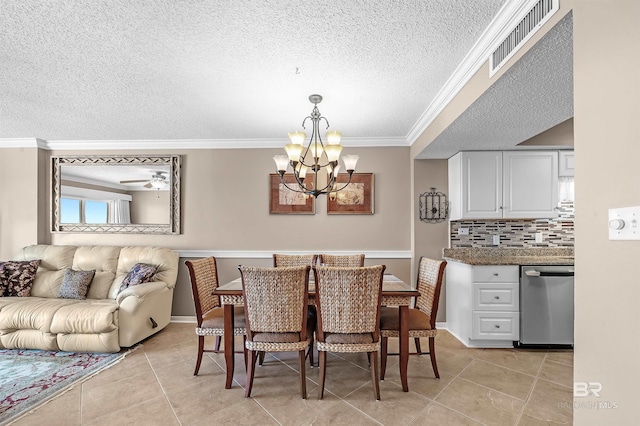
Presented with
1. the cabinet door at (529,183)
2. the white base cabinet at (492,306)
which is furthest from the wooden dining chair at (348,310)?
the cabinet door at (529,183)

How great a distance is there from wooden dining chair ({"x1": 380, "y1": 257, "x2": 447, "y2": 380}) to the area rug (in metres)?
2.39

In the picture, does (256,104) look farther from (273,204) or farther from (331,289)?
(331,289)

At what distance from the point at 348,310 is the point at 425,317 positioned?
2.70 feet

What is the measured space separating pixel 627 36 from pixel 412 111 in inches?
81.8

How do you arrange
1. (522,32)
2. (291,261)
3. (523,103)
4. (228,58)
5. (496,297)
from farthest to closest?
1. (291,261)
2. (496,297)
3. (523,103)
4. (228,58)
5. (522,32)

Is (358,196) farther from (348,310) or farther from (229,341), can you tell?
(229,341)

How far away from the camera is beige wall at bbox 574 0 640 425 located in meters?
0.96

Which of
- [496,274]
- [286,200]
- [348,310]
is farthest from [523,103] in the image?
[286,200]

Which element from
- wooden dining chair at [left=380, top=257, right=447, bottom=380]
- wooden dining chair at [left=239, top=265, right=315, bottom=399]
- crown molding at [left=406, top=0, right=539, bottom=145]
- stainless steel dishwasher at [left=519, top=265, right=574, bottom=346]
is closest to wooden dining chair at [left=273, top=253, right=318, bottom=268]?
wooden dining chair at [left=380, top=257, right=447, bottom=380]

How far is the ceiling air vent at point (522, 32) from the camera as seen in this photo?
54.1 inches

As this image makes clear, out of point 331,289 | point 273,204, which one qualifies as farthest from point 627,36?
point 273,204

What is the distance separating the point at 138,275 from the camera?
3.38 meters

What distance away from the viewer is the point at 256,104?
282cm

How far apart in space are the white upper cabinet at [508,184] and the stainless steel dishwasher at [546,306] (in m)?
0.69
